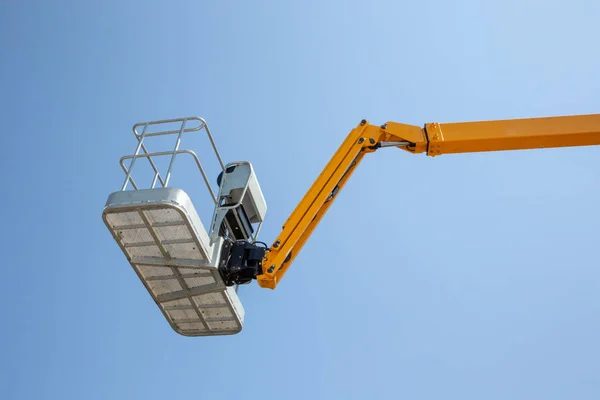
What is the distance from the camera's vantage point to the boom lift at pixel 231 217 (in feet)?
26.7

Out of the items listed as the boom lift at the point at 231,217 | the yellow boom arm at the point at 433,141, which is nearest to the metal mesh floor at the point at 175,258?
the boom lift at the point at 231,217

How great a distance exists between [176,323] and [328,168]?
3.15 meters

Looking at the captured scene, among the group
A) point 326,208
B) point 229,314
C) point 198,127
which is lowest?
point 229,314

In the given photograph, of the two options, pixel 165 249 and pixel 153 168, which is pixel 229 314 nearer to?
pixel 165 249

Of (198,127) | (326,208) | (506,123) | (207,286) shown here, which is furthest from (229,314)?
(506,123)

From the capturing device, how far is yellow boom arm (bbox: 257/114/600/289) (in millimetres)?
9164

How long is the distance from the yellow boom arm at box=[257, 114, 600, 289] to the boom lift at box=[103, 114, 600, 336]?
0.05 feet

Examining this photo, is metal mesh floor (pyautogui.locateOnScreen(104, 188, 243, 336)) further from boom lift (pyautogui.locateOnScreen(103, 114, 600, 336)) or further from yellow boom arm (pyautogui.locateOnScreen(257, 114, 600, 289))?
yellow boom arm (pyautogui.locateOnScreen(257, 114, 600, 289))

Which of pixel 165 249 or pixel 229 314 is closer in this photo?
pixel 165 249

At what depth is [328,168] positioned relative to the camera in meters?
9.45

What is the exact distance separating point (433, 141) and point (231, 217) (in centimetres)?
309

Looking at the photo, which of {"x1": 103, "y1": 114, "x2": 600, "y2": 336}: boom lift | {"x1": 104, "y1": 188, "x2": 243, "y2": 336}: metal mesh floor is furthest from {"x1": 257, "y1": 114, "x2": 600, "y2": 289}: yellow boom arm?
{"x1": 104, "y1": 188, "x2": 243, "y2": 336}: metal mesh floor

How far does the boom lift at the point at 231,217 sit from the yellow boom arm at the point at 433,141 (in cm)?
1

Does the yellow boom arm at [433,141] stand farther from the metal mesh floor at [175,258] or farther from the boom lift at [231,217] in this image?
the metal mesh floor at [175,258]
